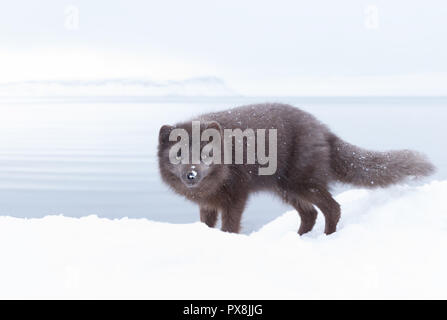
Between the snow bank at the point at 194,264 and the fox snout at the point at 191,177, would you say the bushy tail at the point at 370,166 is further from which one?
the fox snout at the point at 191,177

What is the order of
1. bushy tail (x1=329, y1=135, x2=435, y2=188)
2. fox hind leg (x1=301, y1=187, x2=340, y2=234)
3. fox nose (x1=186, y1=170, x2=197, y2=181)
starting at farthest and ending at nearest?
bushy tail (x1=329, y1=135, x2=435, y2=188) < fox hind leg (x1=301, y1=187, x2=340, y2=234) < fox nose (x1=186, y1=170, x2=197, y2=181)

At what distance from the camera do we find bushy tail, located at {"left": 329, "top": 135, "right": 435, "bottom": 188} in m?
6.80

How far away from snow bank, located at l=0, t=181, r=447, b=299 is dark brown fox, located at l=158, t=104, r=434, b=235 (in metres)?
1.45

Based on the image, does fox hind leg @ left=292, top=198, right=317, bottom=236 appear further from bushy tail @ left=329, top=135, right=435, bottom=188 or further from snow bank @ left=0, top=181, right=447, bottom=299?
snow bank @ left=0, top=181, right=447, bottom=299

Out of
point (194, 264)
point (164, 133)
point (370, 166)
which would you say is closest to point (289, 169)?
point (370, 166)

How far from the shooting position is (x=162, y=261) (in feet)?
12.9

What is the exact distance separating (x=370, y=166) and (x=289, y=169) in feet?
3.23

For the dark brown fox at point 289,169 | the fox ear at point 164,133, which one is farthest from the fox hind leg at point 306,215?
the fox ear at point 164,133

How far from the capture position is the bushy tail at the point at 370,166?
680 centimetres

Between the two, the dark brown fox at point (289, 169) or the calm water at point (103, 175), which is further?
the calm water at point (103, 175)

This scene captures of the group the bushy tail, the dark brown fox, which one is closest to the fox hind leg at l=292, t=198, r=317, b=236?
the dark brown fox

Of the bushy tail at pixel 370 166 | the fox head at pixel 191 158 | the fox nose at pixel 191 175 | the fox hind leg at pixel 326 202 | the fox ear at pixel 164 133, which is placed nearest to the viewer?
the fox nose at pixel 191 175

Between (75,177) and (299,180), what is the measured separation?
8.80 metres
